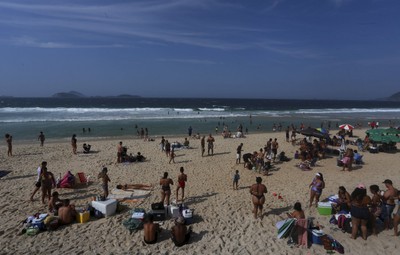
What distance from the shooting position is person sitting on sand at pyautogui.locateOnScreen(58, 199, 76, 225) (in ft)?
25.8

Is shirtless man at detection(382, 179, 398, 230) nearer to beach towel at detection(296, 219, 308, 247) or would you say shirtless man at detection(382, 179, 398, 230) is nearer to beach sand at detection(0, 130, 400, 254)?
beach sand at detection(0, 130, 400, 254)

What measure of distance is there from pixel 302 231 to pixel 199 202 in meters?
3.71

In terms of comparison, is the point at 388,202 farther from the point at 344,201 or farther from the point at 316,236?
the point at 316,236

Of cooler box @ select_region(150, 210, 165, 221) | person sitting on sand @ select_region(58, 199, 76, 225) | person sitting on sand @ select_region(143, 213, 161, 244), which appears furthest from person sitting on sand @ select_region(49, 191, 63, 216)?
person sitting on sand @ select_region(143, 213, 161, 244)

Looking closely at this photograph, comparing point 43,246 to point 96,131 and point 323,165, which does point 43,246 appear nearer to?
point 323,165

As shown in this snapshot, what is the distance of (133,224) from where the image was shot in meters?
7.51

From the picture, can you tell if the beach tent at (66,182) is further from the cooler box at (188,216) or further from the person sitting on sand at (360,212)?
the person sitting on sand at (360,212)

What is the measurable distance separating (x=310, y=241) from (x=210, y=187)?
4966mm

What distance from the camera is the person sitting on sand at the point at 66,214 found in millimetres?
7852

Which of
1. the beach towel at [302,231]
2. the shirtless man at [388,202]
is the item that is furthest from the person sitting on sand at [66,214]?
the shirtless man at [388,202]

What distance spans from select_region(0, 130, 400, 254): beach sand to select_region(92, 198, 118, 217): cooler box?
21 centimetres

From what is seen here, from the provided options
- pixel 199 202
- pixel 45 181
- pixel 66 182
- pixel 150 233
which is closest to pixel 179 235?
pixel 150 233

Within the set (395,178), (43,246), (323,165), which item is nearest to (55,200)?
(43,246)

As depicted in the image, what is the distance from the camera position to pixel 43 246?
6820mm
